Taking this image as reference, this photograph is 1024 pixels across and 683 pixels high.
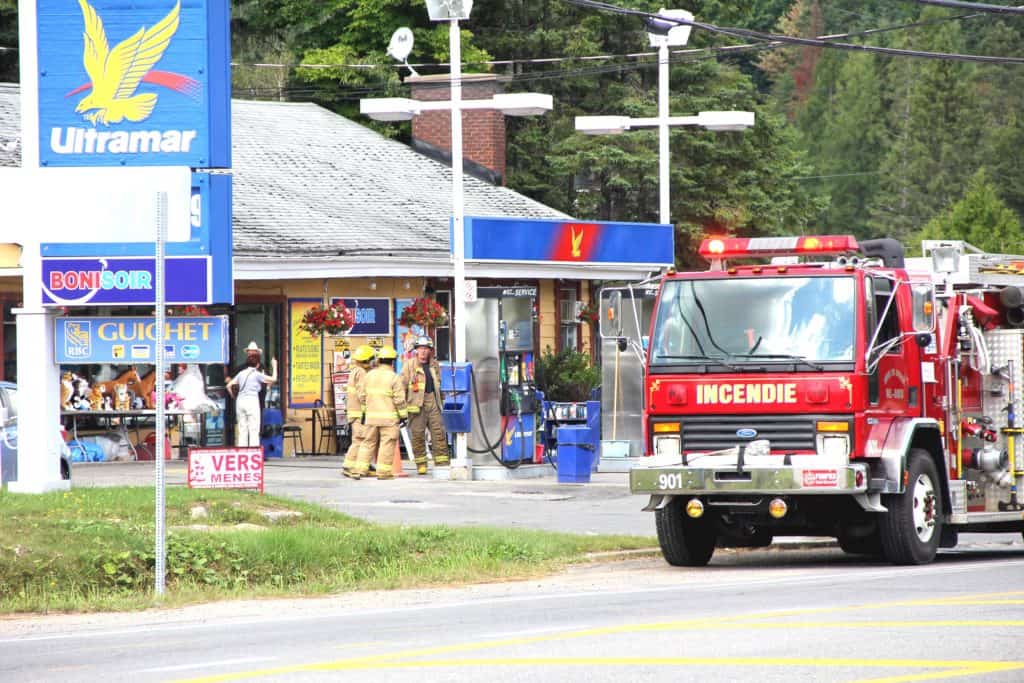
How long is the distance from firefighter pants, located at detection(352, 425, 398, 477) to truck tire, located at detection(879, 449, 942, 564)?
10464 mm

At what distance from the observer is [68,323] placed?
18922 millimetres

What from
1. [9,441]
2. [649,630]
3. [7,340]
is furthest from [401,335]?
[649,630]

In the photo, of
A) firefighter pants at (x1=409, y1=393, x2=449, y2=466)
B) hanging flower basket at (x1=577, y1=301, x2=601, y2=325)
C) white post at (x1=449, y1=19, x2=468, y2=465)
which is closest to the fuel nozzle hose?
white post at (x1=449, y1=19, x2=468, y2=465)

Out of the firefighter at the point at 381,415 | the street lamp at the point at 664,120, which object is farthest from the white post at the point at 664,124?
the firefighter at the point at 381,415

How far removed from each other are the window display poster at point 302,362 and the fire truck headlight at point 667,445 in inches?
598

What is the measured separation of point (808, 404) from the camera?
1535 cm

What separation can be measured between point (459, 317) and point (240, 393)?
12.5 feet

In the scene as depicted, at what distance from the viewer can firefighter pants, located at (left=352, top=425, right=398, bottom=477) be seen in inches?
993

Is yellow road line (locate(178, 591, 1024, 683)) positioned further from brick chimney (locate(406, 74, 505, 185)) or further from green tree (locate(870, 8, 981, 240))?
green tree (locate(870, 8, 981, 240))

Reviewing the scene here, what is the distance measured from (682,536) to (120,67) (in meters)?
7.70

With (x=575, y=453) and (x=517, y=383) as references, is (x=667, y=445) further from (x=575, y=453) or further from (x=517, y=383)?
(x=517, y=383)

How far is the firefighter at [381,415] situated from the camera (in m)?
25.1

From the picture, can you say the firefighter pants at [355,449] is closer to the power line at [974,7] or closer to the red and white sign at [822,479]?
the power line at [974,7]

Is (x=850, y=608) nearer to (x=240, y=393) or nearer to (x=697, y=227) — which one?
(x=240, y=393)
